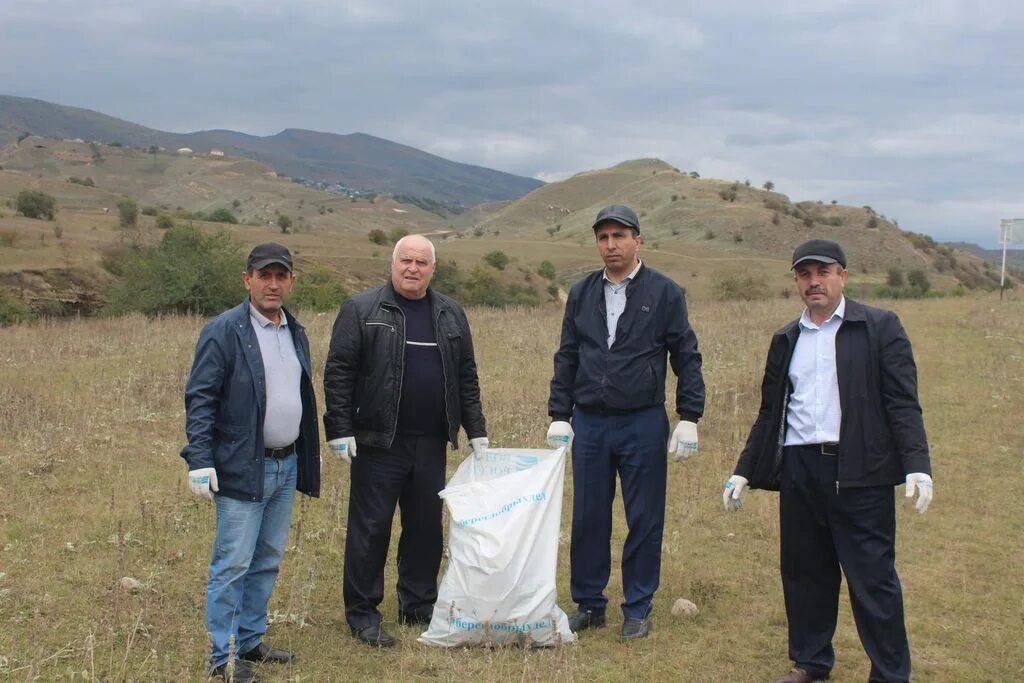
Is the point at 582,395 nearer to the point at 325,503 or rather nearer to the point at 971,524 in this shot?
the point at 325,503

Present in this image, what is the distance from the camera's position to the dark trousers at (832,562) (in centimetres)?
390

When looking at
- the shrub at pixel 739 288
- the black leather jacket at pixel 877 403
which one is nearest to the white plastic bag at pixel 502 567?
the black leather jacket at pixel 877 403

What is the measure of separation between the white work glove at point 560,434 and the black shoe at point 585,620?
0.91 m

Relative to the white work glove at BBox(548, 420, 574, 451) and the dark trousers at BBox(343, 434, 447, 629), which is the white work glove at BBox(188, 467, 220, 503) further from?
the white work glove at BBox(548, 420, 574, 451)

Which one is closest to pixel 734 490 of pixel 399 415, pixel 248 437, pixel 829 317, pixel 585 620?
pixel 829 317

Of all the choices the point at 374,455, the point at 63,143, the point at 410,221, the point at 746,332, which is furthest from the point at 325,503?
the point at 63,143

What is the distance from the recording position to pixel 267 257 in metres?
4.03

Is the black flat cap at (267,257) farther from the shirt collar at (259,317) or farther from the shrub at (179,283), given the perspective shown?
the shrub at (179,283)

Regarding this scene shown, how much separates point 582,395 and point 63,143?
6528 inches

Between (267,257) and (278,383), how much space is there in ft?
1.89

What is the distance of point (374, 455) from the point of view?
15.3 feet

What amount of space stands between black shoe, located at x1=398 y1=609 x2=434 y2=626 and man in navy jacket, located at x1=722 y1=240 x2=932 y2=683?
1861mm

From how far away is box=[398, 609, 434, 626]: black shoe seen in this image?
4.88 m

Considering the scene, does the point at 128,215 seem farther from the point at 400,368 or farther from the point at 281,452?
the point at 281,452
